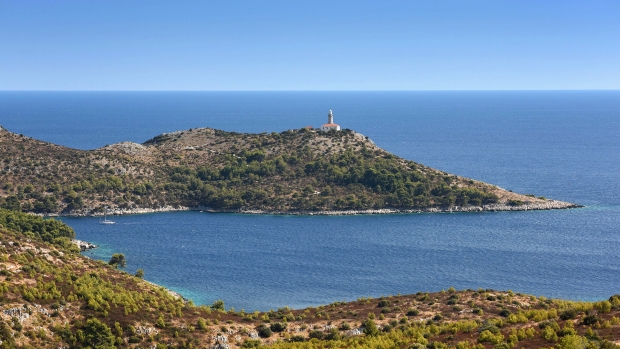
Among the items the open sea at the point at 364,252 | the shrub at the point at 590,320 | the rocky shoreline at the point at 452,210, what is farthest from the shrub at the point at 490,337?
the rocky shoreline at the point at 452,210

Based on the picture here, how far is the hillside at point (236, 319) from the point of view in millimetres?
38125

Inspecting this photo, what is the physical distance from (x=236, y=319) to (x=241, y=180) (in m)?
81.0

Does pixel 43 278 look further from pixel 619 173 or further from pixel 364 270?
pixel 619 173

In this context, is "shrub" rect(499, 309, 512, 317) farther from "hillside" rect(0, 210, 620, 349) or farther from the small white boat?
the small white boat

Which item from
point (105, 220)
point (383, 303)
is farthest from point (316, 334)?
point (105, 220)

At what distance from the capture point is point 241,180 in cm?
13362

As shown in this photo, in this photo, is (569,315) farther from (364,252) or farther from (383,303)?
(364,252)

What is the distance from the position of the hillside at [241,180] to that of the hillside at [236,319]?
6314 cm

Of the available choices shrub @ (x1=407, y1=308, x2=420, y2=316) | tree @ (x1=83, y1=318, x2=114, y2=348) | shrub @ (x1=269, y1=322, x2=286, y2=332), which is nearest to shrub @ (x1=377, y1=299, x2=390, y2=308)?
A: shrub @ (x1=407, y1=308, x2=420, y2=316)

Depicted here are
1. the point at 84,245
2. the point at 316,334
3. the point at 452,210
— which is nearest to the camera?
the point at 316,334

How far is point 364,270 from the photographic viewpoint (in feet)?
281

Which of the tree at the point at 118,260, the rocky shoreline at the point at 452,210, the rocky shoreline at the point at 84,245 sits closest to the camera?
the tree at the point at 118,260

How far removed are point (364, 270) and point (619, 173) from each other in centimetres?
9983

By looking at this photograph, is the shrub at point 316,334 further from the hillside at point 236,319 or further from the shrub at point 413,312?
the shrub at point 413,312
